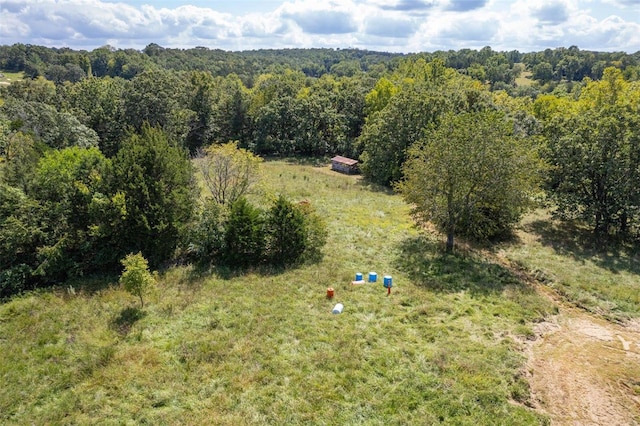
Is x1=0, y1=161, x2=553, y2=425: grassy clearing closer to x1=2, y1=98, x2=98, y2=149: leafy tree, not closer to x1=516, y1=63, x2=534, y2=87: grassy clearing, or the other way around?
x1=2, y1=98, x2=98, y2=149: leafy tree

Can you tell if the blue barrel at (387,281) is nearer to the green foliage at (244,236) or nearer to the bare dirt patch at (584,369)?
the bare dirt patch at (584,369)

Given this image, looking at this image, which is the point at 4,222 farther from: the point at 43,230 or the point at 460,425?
the point at 460,425

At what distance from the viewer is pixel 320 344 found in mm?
12547

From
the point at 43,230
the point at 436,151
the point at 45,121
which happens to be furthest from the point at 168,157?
the point at 45,121

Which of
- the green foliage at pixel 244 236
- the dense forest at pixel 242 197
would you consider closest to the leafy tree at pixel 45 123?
the dense forest at pixel 242 197

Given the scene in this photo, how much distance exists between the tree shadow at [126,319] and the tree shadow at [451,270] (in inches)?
466

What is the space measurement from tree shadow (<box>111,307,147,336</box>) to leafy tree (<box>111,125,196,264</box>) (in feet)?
14.6

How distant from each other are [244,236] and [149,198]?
4.92 metres

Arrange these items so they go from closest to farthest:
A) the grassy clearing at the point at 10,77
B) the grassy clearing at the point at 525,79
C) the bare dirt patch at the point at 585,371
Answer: the bare dirt patch at the point at 585,371 < the grassy clearing at the point at 10,77 < the grassy clearing at the point at 525,79

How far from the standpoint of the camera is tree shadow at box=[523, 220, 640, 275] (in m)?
20.2

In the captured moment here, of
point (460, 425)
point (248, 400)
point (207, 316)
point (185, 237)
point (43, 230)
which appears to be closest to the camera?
point (460, 425)

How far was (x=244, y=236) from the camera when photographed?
1873 cm

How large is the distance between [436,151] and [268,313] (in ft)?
39.0

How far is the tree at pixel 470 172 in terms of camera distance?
1878cm
